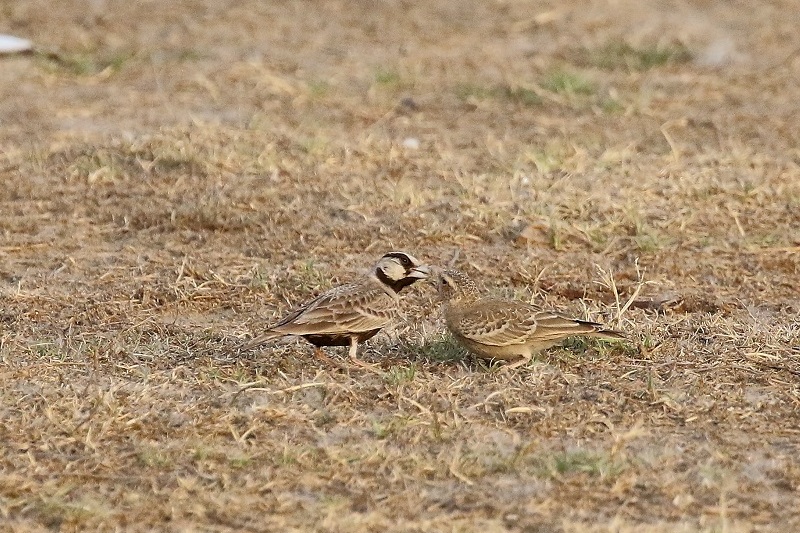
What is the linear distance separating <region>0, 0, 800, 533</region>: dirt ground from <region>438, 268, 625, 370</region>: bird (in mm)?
104

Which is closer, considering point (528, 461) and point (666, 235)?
point (528, 461)

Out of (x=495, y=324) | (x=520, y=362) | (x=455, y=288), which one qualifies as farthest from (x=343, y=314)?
(x=520, y=362)

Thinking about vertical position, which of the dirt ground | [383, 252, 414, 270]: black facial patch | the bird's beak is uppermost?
[383, 252, 414, 270]: black facial patch

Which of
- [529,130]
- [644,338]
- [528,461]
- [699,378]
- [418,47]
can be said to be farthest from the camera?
[418,47]

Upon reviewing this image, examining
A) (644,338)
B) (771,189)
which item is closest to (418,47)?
(771,189)

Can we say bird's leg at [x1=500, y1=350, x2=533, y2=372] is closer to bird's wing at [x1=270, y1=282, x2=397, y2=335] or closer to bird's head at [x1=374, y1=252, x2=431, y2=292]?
bird's wing at [x1=270, y1=282, x2=397, y2=335]

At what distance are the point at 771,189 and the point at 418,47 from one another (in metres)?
5.02

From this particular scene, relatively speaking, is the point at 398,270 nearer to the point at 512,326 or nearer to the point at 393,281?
the point at 393,281

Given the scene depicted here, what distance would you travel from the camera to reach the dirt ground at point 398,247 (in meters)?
5.18

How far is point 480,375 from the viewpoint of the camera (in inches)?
247

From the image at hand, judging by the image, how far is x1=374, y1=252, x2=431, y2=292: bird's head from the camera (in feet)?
22.8

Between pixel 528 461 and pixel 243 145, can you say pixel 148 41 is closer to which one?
pixel 243 145

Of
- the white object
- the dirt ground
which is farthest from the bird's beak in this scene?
the white object

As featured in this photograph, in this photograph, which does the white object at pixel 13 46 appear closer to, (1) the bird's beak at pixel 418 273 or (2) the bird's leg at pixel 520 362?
(1) the bird's beak at pixel 418 273
